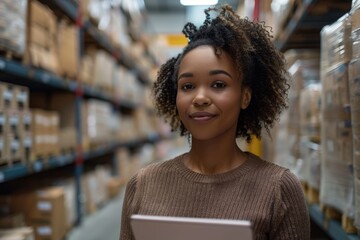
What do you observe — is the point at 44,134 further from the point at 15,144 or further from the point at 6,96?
the point at 6,96

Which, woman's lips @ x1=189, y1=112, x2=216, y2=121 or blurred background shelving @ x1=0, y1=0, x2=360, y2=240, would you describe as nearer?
woman's lips @ x1=189, y1=112, x2=216, y2=121

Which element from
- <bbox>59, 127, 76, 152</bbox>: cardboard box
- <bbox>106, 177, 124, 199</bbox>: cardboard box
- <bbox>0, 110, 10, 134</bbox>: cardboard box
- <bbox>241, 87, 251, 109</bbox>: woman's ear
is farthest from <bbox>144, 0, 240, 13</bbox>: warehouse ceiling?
<bbox>241, 87, 251, 109</bbox>: woman's ear

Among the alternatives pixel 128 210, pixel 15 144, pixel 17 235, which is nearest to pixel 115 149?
pixel 15 144

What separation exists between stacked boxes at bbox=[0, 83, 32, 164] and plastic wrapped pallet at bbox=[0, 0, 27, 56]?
0.24 m

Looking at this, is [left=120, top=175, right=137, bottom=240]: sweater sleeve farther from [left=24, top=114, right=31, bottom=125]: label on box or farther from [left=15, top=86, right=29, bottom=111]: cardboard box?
[left=24, top=114, right=31, bottom=125]: label on box

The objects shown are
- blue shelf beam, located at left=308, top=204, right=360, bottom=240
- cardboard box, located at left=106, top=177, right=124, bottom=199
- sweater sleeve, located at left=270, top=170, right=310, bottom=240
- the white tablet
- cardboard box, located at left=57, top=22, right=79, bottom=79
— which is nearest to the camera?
the white tablet

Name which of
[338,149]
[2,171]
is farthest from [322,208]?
[2,171]

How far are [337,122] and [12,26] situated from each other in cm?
186

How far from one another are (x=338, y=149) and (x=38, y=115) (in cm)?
224

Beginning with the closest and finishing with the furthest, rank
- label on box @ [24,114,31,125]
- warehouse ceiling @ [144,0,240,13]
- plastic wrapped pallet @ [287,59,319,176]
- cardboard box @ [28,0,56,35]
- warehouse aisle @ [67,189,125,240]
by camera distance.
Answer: plastic wrapped pallet @ [287,59,319,176] → label on box @ [24,114,31,125] → cardboard box @ [28,0,56,35] → warehouse aisle @ [67,189,125,240] → warehouse ceiling @ [144,0,240,13]

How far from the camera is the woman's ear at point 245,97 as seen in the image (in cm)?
125

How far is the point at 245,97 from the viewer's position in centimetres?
126

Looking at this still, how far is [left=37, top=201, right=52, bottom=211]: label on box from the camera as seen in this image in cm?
306

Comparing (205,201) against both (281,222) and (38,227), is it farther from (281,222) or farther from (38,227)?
(38,227)
